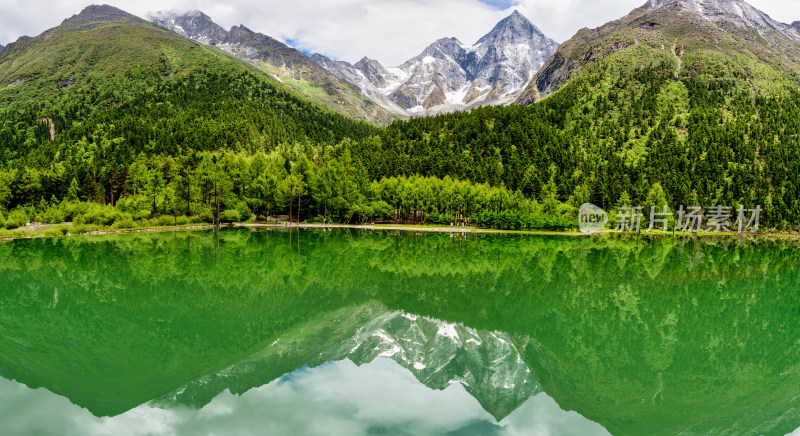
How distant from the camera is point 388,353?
688 inches

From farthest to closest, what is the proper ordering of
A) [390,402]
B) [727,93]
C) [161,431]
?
[727,93] < [390,402] < [161,431]

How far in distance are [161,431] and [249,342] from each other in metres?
6.38

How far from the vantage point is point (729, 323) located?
69.1 feet

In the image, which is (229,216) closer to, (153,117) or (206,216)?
(206,216)

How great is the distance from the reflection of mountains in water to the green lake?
0.28ft

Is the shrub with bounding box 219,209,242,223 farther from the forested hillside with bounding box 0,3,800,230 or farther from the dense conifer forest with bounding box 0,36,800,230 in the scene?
the dense conifer forest with bounding box 0,36,800,230

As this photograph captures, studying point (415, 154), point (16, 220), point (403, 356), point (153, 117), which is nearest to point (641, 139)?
point (415, 154)

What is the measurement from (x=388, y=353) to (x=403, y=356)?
619mm

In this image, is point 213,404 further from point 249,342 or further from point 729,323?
point 729,323

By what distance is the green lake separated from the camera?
11.6 metres

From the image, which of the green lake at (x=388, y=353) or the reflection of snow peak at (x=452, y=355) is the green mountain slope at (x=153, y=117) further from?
the reflection of snow peak at (x=452, y=355)

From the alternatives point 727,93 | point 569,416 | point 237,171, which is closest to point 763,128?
point 727,93

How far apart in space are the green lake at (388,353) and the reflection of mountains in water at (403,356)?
84 millimetres

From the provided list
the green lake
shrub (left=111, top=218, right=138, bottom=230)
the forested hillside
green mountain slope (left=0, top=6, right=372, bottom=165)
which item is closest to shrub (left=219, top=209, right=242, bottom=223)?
the forested hillside
